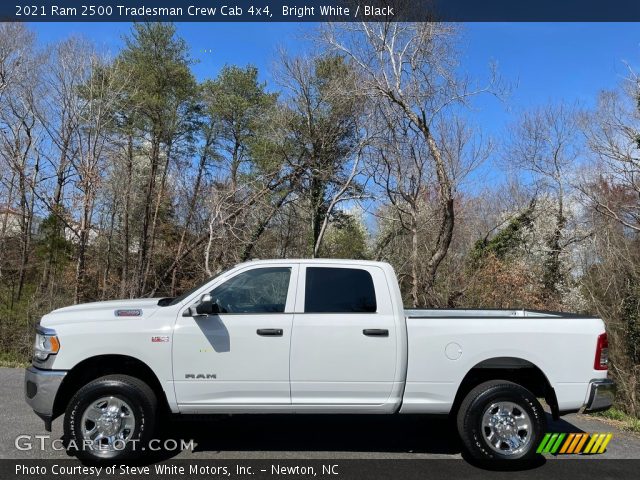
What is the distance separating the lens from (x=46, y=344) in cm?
504

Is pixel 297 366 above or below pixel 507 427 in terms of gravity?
above

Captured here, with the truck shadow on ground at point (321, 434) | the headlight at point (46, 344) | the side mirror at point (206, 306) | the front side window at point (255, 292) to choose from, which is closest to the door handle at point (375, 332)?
the front side window at point (255, 292)

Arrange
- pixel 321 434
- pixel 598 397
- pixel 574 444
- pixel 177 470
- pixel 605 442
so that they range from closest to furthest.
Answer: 1. pixel 177 470
2. pixel 598 397
3. pixel 574 444
4. pixel 605 442
5. pixel 321 434

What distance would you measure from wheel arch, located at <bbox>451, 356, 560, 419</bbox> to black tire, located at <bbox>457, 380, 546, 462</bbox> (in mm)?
191

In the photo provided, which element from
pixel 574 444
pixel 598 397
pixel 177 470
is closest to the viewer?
pixel 177 470

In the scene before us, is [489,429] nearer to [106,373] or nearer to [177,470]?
[177,470]

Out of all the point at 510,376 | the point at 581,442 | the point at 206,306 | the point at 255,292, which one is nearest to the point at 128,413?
the point at 206,306

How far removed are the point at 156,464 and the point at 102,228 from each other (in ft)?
A: 73.1

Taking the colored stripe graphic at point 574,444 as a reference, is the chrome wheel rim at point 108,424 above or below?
above

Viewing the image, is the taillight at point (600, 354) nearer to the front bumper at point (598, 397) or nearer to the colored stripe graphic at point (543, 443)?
the front bumper at point (598, 397)

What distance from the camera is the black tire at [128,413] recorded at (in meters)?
4.89

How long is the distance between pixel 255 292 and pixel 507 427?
279 centimetres

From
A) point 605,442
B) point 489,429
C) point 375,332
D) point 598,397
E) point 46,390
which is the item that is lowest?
point 605,442

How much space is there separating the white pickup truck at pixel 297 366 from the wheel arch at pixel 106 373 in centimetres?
1
